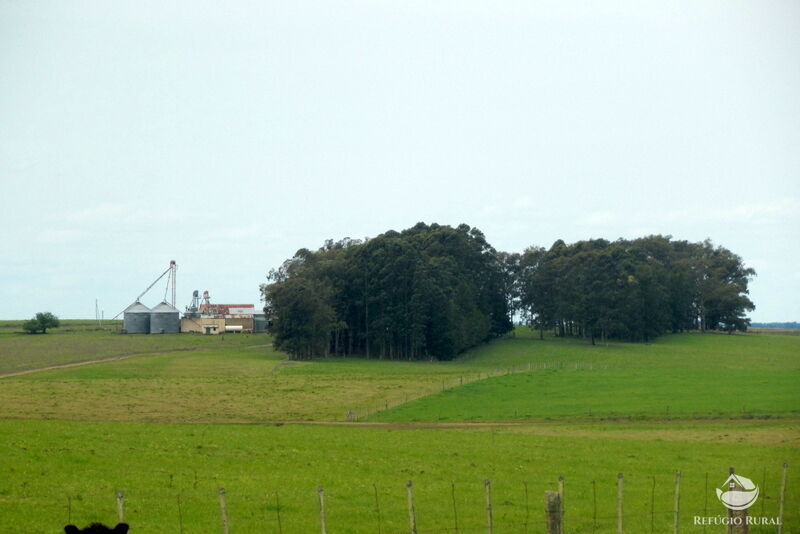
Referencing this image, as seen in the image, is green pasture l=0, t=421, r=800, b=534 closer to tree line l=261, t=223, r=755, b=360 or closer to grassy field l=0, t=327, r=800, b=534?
grassy field l=0, t=327, r=800, b=534

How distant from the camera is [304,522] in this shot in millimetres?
23734

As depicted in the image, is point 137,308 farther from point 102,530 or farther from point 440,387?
point 102,530

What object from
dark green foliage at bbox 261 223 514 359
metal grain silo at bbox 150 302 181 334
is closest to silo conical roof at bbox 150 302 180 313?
metal grain silo at bbox 150 302 181 334

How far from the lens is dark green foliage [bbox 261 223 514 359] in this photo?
124 meters

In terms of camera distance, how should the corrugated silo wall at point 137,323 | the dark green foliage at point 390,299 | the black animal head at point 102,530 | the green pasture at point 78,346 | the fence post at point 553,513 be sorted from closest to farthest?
the black animal head at point 102,530
the fence post at point 553,513
the green pasture at point 78,346
the dark green foliage at point 390,299
the corrugated silo wall at point 137,323

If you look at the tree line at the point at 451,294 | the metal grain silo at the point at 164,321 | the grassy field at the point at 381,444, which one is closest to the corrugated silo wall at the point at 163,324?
the metal grain silo at the point at 164,321

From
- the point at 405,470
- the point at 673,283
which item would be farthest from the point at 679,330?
the point at 405,470

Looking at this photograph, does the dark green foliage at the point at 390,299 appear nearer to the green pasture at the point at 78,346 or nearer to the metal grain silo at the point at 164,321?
the green pasture at the point at 78,346

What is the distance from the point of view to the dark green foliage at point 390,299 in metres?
124

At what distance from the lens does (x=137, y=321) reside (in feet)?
623

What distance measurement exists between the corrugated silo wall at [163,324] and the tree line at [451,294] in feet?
168

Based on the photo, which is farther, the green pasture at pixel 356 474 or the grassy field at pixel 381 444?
the grassy field at pixel 381 444

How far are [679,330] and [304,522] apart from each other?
508 ft

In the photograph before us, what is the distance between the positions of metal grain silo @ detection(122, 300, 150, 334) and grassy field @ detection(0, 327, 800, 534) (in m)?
96.9
